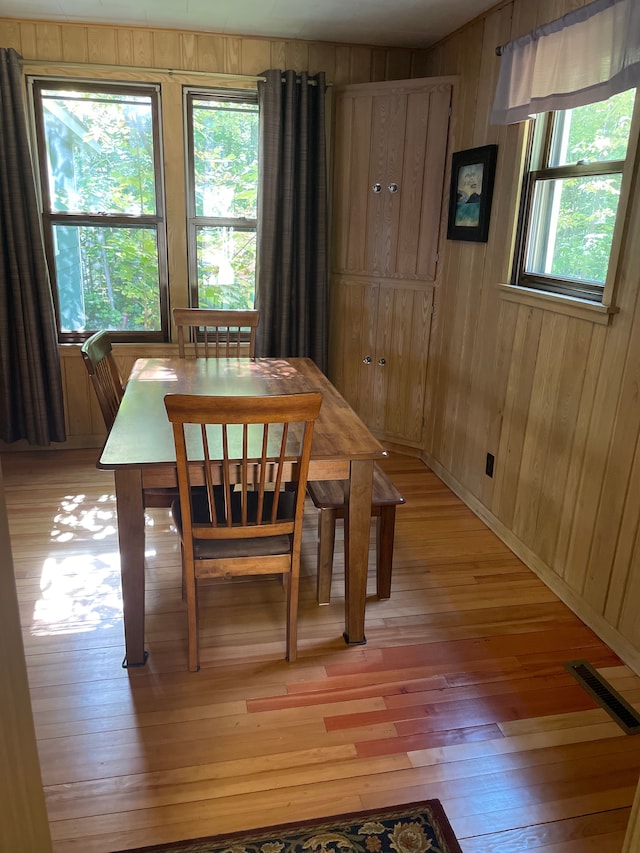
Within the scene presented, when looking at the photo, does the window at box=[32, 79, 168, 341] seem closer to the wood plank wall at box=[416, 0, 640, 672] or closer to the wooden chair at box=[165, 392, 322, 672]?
the wood plank wall at box=[416, 0, 640, 672]

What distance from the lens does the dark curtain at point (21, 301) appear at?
11.1 feet

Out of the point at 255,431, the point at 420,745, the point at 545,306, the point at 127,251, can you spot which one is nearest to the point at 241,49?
the point at 127,251

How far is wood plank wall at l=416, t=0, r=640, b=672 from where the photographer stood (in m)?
2.16

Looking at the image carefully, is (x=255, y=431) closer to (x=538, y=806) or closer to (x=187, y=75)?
(x=538, y=806)

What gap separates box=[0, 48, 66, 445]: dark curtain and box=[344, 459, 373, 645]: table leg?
2513 millimetres

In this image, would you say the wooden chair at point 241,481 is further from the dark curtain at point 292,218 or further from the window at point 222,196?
the window at point 222,196

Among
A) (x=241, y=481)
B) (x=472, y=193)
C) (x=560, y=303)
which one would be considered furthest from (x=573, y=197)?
(x=241, y=481)

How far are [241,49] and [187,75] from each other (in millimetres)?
358

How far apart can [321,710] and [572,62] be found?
246cm

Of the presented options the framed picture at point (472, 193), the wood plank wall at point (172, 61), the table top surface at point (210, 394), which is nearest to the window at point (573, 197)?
the framed picture at point (472, 193)

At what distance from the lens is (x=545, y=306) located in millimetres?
2590

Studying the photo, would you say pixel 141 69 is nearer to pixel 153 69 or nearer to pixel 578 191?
pixel 153 69

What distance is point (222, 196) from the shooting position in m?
3.85

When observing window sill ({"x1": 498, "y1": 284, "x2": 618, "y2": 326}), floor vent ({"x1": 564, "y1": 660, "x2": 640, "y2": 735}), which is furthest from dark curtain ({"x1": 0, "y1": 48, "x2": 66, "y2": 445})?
floor vent ({"x1": 564, "y1": 660, "x2": 640, "y2": 735})
